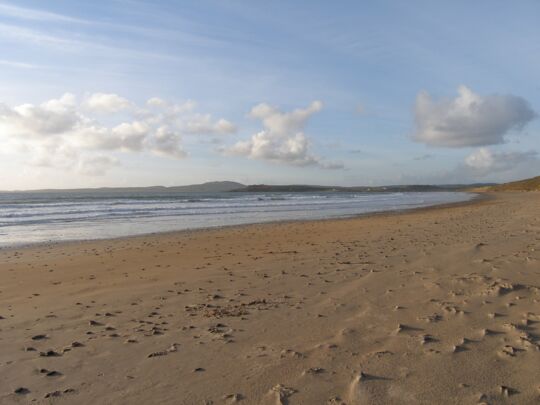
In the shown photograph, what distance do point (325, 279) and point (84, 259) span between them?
727 centimetres

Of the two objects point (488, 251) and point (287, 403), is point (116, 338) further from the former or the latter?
point (488, 251)

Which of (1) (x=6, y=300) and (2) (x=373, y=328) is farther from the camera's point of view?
A: (1) (x=6, y=300)

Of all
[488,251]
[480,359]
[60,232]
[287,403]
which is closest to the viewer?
[287,403]

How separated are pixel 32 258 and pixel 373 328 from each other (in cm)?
1055

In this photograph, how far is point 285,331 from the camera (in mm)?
5121

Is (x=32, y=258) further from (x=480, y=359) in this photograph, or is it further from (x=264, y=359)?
(x=480, y=359)

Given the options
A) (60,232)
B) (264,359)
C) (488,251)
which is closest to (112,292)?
(264,359)

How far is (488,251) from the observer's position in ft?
30.0

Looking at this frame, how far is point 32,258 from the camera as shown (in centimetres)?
1220

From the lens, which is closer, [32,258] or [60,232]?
[32,258]

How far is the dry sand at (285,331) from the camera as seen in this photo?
12.1 ft

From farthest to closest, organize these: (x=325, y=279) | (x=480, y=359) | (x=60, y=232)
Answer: (x=60, y=232) < (x=325, y=279) < (x=480, y=359)

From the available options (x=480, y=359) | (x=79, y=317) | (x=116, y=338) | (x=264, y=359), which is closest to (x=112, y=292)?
(x=79, y=317)

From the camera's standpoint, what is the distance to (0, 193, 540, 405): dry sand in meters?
3.70
